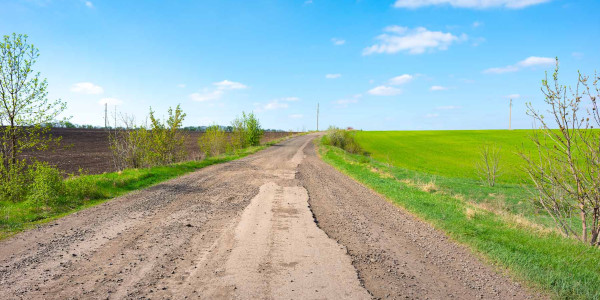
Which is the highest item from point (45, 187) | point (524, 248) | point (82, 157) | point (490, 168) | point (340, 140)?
point (340, 140)

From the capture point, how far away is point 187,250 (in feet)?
16.5

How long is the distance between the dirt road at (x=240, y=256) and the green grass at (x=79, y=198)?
0.59 metres

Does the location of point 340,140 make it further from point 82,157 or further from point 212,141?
point 82,157

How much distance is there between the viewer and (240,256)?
476 centimetres

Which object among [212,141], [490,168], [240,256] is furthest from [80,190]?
[490,168]

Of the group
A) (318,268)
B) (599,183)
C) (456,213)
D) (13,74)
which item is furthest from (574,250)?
(13,74)

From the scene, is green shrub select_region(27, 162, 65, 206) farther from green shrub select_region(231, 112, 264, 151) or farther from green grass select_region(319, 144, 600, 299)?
green shrub select_region(231, 112, 264, 151)

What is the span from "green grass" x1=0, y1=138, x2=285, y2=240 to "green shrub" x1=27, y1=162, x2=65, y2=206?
17 cm

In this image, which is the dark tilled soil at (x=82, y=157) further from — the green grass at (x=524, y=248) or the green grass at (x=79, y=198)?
the green grass at (x=524, y=248)

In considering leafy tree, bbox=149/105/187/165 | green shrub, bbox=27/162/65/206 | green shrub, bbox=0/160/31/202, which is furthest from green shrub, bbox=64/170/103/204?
leafy tree, bbox=149/105/187/165

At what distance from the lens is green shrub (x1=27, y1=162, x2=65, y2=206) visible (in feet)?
25.9

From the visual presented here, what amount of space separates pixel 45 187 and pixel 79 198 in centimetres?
101

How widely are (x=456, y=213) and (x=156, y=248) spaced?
6.69m

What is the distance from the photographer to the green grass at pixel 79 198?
669cm
